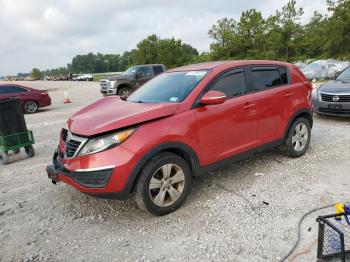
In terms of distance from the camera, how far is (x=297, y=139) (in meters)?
5.20

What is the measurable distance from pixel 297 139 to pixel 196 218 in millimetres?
2596

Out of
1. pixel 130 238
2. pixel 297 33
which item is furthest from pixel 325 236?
pixel 297 33

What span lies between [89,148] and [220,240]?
1649 millimetres

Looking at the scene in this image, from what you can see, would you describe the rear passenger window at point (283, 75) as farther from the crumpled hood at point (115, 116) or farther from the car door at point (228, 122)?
the crumpled hood at point (115, 116)

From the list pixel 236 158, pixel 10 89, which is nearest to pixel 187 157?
pixel 236 158

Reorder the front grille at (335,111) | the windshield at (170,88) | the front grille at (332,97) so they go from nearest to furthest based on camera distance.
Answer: the windshield at (170,88)
the front grille at (332,97)
the front grille at (335,111)

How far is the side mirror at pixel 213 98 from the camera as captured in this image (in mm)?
3701

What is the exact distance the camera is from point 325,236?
2658mm

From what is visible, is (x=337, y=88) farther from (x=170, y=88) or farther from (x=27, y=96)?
(x=27, y=96)

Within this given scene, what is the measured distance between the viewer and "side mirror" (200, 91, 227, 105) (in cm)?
370

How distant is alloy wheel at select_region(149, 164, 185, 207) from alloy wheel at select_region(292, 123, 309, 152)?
244 cm

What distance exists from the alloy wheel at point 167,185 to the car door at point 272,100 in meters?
1.55

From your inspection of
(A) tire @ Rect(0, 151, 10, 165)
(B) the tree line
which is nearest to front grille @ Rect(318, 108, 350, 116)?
(A) tire @ Rect(0, 151, 10, 165)

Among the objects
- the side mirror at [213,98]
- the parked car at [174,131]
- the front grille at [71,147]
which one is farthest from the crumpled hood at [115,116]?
the side mirror at [213,98]
